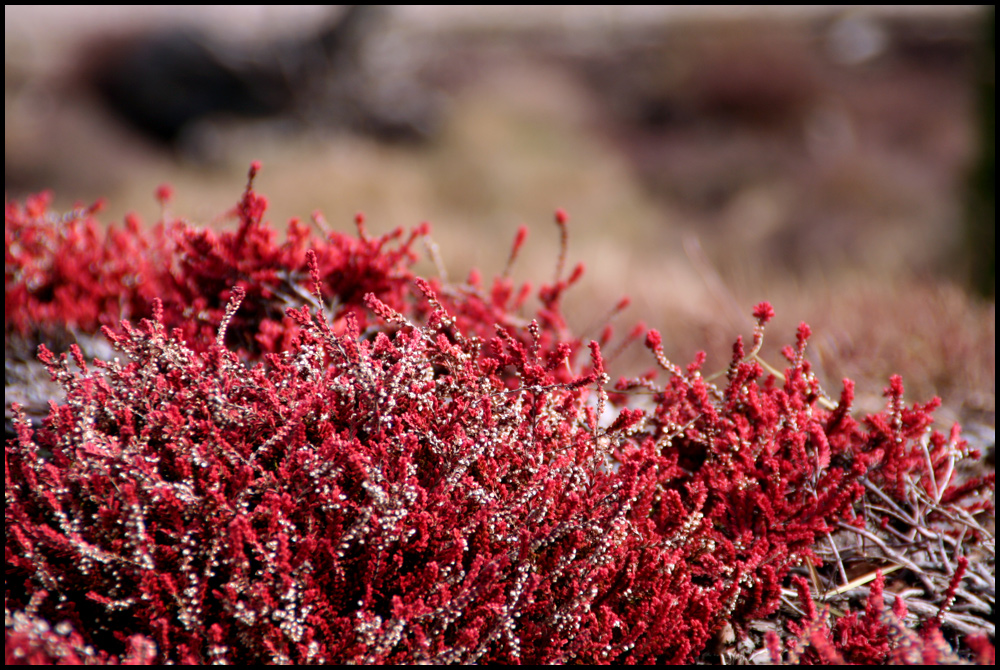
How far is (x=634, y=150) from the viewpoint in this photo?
12219mm

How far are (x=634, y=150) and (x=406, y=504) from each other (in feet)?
38.9

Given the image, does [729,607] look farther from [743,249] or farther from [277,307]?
[743,249]

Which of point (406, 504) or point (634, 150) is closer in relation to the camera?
point (406, 504)

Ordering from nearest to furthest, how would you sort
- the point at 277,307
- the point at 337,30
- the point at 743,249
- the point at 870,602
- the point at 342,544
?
1. the point at 342,544
2. the point at 870,602
3. the point at 277,307
4. the point at 743,249
5. the point at 337,30

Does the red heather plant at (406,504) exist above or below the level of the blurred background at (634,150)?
below

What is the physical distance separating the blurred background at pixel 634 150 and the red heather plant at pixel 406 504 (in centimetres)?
117

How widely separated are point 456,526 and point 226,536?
0.46 meters

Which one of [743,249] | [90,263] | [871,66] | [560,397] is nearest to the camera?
[560,397]

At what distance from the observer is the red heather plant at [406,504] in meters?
1.24

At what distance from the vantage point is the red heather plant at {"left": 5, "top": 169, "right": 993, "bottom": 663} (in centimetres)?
124

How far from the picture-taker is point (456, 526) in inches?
54.8

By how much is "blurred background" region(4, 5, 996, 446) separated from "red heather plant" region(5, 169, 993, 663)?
1.17 meters

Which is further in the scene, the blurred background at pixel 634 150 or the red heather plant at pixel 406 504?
the blurred background at pixel 634 150

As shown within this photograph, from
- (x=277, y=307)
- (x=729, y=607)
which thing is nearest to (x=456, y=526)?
(x=729, y=607)
